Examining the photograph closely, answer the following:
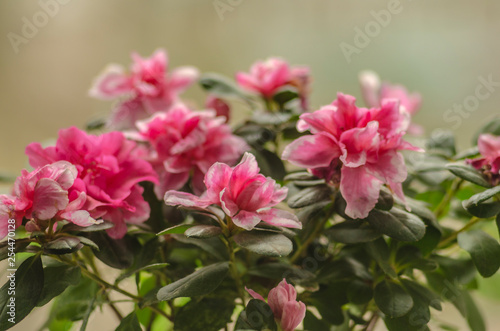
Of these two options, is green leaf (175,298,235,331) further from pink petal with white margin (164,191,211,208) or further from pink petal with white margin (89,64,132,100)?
pink petal with white margin (89,64,132,100)

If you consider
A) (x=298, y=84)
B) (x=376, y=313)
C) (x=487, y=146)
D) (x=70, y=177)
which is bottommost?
(x=376, y=313)

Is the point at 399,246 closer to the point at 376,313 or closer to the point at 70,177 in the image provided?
the point at 376,313

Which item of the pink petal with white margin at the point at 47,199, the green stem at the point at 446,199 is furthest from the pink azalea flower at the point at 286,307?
the green stem at the point at 446,199

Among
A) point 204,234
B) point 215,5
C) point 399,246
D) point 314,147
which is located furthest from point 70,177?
point 215,5

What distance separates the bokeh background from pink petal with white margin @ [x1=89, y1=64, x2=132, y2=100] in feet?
3.18

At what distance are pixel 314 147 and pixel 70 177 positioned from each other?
0.85 feet

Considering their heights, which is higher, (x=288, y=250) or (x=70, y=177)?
(x=70, y=177)

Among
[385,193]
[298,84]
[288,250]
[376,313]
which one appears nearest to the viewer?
[288,250]

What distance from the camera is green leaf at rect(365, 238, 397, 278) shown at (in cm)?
59

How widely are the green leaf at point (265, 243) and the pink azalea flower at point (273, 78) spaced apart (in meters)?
0.34

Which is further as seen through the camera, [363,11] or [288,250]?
[363,11]

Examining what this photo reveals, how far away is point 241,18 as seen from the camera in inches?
71.0

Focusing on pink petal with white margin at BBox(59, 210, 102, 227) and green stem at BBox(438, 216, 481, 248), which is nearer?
pink petal with white margin at BBox(59, 210, 102, 227)

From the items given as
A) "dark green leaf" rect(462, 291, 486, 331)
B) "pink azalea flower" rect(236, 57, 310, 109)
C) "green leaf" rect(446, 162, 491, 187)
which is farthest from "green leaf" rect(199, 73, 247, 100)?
"dark green leaf" rect(462, 291, 486, 331)
